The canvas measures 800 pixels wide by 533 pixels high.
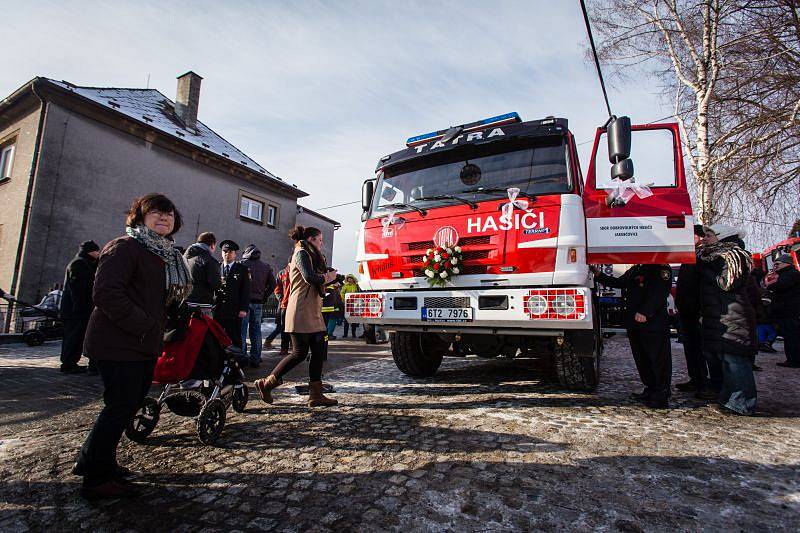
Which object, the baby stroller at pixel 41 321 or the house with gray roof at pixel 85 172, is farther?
the house with gray roof at pixel 85 172

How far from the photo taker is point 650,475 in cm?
236

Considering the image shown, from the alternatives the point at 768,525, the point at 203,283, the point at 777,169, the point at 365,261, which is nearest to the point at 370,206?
the point at 365,261

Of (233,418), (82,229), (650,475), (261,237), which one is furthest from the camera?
(261,237)

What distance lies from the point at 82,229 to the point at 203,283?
10229 mm

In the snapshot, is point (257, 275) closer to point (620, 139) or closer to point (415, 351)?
point (415, 351)

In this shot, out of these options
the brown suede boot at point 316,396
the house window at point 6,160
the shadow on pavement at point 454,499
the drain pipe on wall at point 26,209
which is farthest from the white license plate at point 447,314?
the house window at point 6,160

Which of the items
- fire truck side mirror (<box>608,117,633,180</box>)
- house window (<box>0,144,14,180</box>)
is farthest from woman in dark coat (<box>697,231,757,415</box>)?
house window (<box>0,144,14,180</box>)

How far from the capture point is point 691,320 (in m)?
4.64

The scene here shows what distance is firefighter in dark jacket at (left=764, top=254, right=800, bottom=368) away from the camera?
6.66m

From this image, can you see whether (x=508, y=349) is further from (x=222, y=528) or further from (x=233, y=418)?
(x=222, y=528)

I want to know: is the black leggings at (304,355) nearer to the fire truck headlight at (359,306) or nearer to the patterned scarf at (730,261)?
the fire truck headlight at (359,306)

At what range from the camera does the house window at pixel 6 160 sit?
12.4 metres

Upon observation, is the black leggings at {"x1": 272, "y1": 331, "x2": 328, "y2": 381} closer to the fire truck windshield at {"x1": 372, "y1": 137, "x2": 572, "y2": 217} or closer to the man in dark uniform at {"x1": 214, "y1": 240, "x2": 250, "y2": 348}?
the fire truck windshield at {"x1": 372, "y1": 137, "x2": 572, "y2": 217}

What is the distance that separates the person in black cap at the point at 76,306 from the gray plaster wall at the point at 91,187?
755 centimetres
